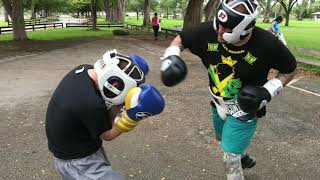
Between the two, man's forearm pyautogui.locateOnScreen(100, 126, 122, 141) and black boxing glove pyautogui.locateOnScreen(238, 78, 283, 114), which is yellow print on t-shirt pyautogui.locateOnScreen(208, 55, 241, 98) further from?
man's forearm pyautogui.locateOnScreen(100, 126, 122, 141)

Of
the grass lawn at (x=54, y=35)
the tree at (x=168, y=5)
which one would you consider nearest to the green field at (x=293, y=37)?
the grass lawn at (x=54, y=35)

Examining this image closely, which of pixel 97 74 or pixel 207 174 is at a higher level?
pixel 97 74

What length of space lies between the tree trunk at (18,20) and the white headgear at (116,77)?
22478 millimetres

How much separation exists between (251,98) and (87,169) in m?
1.42

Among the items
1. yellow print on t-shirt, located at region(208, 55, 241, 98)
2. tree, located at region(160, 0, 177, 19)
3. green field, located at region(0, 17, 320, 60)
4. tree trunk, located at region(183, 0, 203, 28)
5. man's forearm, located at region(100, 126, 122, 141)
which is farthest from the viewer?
tree, located at region(160, 0, 177, 19)

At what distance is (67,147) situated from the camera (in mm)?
3105

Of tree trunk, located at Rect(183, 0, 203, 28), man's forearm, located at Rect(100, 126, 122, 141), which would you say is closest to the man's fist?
man's forearm, located at Rect(100, 126, 122, 141)

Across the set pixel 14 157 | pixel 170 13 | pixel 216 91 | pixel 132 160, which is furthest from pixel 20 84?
pixel 170 13

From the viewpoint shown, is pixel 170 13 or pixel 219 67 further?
pixel 170 13

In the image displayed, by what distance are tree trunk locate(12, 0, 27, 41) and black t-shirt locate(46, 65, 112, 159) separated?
22.2 m

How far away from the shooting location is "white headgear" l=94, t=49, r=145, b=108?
284 cm

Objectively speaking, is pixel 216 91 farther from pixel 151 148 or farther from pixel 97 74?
pixel 151 148

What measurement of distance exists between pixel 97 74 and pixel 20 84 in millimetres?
8287

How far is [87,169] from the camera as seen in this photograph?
123 inches
